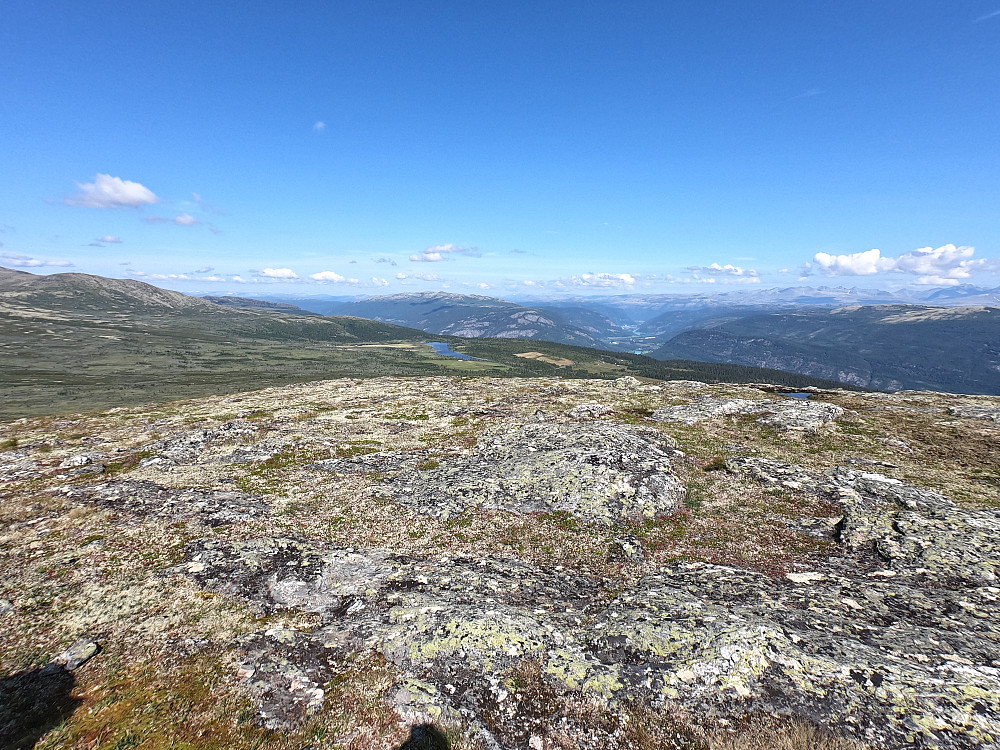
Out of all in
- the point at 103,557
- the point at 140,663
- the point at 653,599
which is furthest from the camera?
the point at 103,557

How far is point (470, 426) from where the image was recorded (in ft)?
172

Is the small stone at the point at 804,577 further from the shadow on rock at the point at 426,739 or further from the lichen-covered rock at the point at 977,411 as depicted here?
the lichen-covered rock at the point at 977,411

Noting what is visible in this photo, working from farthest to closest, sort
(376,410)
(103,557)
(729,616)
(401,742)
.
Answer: (376,410) → (103,557) → (729,616) → (401,742)

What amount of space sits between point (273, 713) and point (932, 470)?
48411 mm

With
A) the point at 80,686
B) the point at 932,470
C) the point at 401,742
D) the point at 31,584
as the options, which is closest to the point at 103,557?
the point at 31,584

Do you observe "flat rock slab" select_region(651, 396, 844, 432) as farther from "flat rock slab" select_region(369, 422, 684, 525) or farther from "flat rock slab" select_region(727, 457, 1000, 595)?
"flat rock slab" select_region(727, 457, 1000, 595)

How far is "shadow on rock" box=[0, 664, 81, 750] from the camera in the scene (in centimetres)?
1244

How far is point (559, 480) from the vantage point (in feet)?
109

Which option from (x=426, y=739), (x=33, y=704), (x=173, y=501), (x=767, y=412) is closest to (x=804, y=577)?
(x=426, y=739)

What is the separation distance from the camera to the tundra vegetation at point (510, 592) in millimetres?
13148

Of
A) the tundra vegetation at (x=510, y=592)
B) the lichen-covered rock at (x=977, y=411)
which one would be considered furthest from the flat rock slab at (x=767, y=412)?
the lichen-covered rock at (x=977, y=411)

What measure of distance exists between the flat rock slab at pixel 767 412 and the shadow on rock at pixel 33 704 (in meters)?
53.8

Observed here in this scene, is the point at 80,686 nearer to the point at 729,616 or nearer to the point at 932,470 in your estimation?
the point at 729,616

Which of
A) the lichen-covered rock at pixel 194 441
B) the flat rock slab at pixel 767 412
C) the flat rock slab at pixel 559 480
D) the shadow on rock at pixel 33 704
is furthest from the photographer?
the flat rock slab at pixel 767 412
